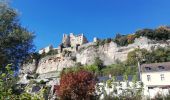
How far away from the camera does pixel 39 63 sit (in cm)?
8775

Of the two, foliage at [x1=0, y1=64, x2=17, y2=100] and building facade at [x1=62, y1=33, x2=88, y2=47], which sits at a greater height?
building facade at [x1=62, y1=33, x2=88, y2=47]

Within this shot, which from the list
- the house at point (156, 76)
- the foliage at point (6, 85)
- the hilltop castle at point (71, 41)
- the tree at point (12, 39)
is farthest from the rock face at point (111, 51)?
the foliage at point (6, 85)

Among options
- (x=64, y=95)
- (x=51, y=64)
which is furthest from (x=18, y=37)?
(x=51, y=64)

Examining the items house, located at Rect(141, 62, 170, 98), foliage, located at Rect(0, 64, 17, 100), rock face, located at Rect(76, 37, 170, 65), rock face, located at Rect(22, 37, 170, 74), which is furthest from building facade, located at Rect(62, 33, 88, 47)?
foliage, located at Rect(0, 64, 17, 100)

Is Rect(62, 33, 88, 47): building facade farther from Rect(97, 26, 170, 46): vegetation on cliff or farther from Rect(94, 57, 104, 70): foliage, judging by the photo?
Rect(94, 57, 104, 70): foliage

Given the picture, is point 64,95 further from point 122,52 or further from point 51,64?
point 51,64

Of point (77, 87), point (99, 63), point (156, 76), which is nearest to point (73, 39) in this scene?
point (99, 63)

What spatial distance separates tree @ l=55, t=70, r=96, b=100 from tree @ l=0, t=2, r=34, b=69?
19.4 ft

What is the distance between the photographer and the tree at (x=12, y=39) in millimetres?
18078

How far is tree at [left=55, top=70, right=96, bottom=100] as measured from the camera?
23995mm

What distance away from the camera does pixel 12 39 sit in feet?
60.3

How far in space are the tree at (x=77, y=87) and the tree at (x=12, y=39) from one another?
5.90 metres

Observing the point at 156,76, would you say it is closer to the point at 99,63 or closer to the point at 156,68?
the point at 156,68

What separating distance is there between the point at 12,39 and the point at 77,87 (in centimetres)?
816
